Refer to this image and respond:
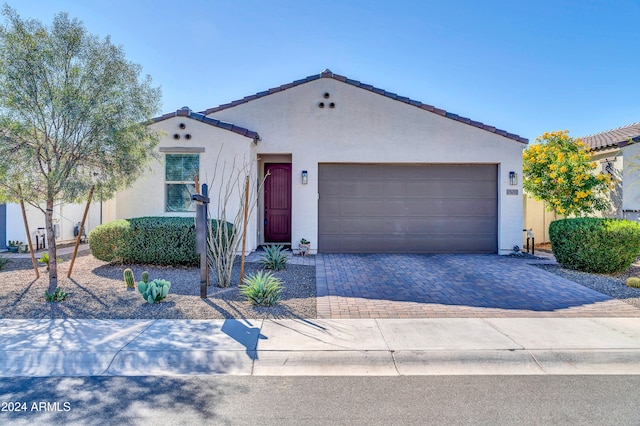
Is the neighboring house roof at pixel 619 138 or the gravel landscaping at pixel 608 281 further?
the neighboring house roof at pixel 619 138

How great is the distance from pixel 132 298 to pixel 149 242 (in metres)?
2.47

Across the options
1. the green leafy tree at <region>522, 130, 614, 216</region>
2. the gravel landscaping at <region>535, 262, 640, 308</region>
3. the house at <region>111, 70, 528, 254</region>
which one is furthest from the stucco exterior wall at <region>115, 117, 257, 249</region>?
the green leafy tree at <region>522, 130, 614, 216</region>

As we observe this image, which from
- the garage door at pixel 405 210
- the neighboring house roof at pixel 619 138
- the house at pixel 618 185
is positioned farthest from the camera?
the neighboring house roof at pixel 619 138

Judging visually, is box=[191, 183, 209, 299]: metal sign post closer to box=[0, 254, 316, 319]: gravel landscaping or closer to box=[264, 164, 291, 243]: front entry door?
box=[0, 254, 316, 319]: gravel landscaping

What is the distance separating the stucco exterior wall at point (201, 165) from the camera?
10.2 m

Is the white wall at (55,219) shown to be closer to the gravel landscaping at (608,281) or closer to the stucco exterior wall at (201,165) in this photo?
the stucco exterior wall at (201,165)

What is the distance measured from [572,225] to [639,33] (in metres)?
6.97

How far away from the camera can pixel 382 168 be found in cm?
1118

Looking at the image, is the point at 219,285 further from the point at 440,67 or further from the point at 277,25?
the point at 440,67

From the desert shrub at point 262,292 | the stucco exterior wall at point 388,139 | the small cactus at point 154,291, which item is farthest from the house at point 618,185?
the small cactus at point 154,291

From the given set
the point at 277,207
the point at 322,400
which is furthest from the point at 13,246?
the point at 322,400

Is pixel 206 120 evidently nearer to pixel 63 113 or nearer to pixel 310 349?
pixel 63 113

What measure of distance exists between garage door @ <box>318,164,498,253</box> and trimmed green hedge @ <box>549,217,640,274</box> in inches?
113

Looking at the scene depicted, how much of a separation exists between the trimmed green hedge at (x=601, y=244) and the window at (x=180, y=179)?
952 centimetres
